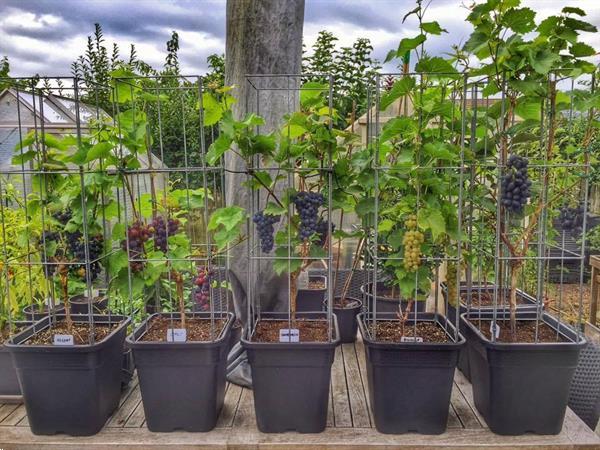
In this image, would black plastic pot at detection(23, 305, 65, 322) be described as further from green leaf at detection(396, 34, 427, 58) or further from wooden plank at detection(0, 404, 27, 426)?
green leaf at detection(396, 34, 427, 58)

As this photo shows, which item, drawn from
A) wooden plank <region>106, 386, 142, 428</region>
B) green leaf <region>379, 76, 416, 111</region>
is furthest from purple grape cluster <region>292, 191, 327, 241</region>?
wooden plank <region>106, 386, 142, 428</region>

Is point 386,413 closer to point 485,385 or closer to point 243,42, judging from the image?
point 485,385

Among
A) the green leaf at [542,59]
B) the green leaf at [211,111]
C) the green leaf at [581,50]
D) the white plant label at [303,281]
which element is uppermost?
the green leaf at [581,50]

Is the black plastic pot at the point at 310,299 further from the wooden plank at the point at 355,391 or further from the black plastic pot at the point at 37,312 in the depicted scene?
the black plastic pot at the point at 37,312

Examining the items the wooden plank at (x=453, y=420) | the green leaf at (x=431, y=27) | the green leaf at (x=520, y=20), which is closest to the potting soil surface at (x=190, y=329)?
the wooden plank at (x=453, y=420)

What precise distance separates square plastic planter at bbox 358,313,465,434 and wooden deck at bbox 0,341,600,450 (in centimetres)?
6

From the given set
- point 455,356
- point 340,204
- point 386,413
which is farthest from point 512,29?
point 386,413

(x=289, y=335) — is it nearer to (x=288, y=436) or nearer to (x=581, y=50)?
(x=288, y=436)

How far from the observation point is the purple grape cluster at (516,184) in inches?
71.4

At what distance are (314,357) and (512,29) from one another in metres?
1.43

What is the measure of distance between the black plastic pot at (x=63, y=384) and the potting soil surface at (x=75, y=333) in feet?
0.23

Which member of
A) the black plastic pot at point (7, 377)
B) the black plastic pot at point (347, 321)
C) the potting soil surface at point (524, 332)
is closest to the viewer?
the potting soil surface at point (524, 332)

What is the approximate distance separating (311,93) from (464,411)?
1.50 metres

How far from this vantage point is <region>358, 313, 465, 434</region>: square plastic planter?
1.82 meters
